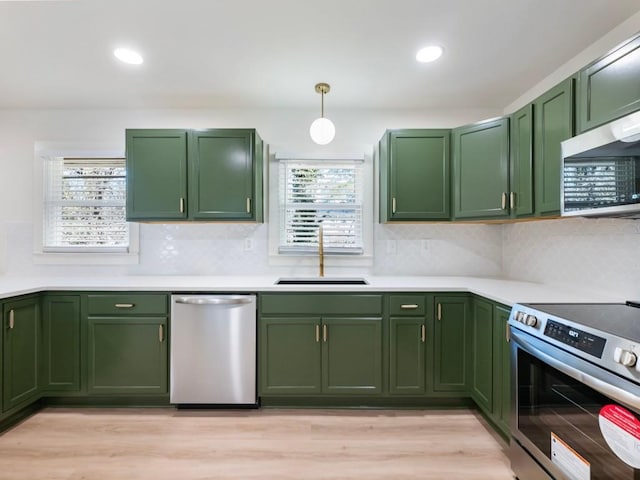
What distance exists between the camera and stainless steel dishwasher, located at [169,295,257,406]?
2271 millimetres

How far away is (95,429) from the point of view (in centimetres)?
211

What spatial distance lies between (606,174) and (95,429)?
129 inches

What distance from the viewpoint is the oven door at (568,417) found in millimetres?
1072

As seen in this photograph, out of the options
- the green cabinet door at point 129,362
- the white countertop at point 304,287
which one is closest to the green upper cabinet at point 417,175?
the white countertop at point 304,287

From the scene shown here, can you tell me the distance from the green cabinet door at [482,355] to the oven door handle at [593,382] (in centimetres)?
57

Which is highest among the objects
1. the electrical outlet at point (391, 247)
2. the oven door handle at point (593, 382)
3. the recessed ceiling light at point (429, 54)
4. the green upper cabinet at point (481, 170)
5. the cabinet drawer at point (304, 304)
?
the recessed ceiling light at point (429, 54)

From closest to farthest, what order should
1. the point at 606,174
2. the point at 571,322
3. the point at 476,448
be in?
the point at 571,322
the point at 606,174
the point at 476,448

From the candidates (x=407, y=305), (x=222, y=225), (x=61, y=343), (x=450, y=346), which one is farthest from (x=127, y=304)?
(x=450, y=346)

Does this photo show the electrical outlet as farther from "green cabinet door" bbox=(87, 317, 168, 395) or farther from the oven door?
"green cabinet door" bbox=(87, 317, 168, 395)

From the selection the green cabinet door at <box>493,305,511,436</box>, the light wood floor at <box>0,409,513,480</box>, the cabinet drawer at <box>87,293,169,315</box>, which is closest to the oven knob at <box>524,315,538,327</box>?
the green cabinet door at <box>493,305,511,436</box>

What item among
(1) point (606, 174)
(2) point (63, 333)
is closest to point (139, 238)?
(2) point (63, 333)

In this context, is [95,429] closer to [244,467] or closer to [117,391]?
[117,391]

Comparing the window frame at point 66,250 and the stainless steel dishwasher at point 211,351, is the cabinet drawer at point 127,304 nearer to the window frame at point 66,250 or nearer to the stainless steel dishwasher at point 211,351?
the stainless steel dishwasher at point 211,351

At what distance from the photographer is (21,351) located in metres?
2.16
